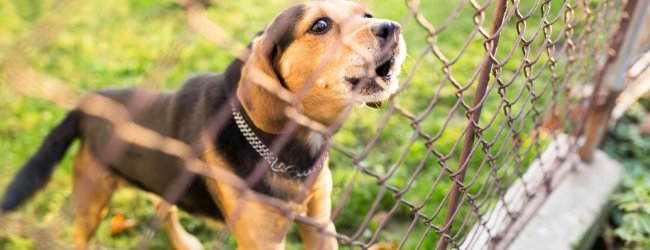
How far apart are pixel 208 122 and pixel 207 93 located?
17 cm

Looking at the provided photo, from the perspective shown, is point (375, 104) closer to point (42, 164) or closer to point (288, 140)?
point (288, 140)

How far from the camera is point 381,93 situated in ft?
9.20

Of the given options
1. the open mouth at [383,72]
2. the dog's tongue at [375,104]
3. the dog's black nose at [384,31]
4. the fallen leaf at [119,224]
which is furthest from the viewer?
the fallen leaf at [119,224]

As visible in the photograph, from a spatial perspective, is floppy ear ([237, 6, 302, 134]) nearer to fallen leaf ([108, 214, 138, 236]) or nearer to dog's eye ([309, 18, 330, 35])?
dog's eye ([309, 18, 330, 35])

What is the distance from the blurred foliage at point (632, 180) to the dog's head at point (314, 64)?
1.54 m

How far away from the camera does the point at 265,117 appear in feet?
8.42

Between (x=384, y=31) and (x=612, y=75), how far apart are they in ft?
5.71

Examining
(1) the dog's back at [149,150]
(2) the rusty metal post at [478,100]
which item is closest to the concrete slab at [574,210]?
(2) the rusty metal post at [478,100]

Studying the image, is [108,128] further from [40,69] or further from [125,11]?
[125,11]

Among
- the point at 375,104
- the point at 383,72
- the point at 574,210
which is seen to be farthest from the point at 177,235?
the point at 574,210

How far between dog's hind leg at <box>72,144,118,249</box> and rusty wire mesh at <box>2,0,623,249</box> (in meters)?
0.25

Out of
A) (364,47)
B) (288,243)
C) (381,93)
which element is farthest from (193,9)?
(288,243)

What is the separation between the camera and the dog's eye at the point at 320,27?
9.11 feet

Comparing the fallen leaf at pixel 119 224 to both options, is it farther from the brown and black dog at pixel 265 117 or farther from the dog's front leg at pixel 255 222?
the dog's front leg at pixel 255 222
